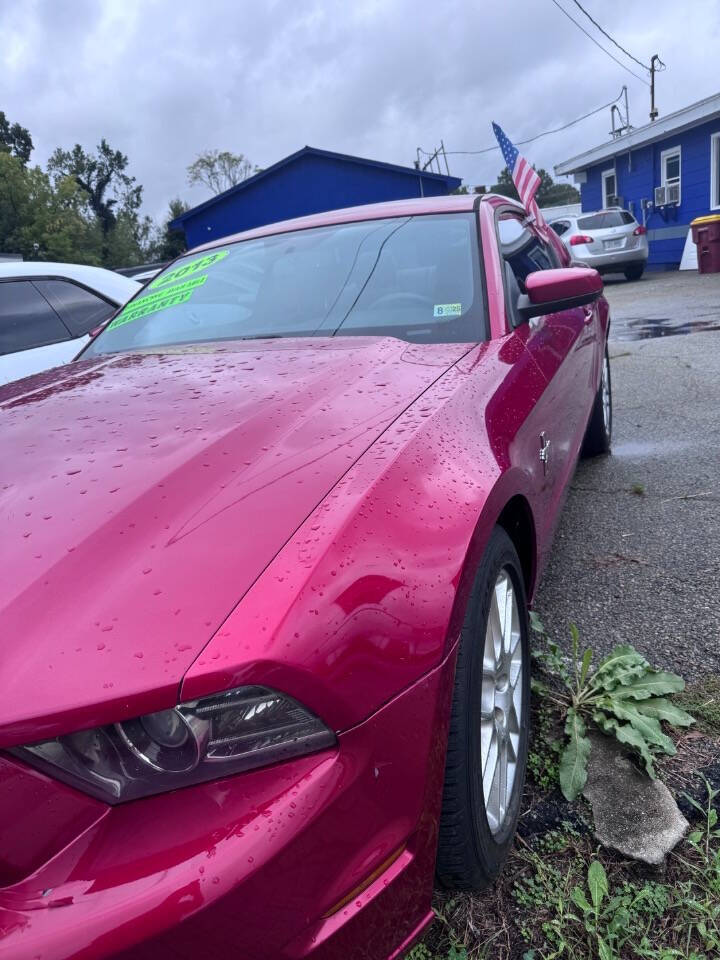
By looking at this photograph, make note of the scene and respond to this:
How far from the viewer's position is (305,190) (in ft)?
68.0

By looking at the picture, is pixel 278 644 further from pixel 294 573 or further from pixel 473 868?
pixel 473 868

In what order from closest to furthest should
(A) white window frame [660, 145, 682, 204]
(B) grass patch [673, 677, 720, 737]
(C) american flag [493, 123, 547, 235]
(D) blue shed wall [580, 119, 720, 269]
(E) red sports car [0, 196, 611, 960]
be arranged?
(E) red sports car [0, 196, 611, 960] < (B) grass patch [673, 677, 720, 737] < (C) american flag [493, 123, 547, 235] < (D) blue shed wall [580, 119, 720, 269] < (A) white window frame [660, 145, 682, 204]

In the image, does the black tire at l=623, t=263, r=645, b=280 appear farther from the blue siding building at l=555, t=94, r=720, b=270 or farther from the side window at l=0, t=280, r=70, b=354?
the side window at l=0, t=280, r=70, b=354

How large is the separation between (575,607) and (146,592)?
78.5 inches

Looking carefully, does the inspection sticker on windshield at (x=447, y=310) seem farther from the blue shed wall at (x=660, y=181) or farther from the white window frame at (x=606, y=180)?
the white window frame at (x=606, y=180)

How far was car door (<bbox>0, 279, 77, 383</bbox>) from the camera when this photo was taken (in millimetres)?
4336

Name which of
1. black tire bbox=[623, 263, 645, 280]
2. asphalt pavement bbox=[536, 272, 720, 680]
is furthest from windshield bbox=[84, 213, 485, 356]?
black tire bbox=[623, 263, 645, 280]

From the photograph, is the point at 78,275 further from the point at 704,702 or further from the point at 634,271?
the point at 634,271

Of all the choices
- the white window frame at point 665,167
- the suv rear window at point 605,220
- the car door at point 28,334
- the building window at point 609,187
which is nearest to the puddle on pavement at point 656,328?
the car door at point 28,334

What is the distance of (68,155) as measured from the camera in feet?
183

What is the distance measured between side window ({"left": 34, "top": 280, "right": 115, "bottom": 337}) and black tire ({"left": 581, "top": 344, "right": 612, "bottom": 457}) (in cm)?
312

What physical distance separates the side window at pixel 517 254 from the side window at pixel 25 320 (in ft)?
9.38

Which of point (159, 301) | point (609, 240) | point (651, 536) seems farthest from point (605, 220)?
point (159, 301)

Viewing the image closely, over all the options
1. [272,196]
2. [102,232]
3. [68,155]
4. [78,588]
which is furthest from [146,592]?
[68,155]
